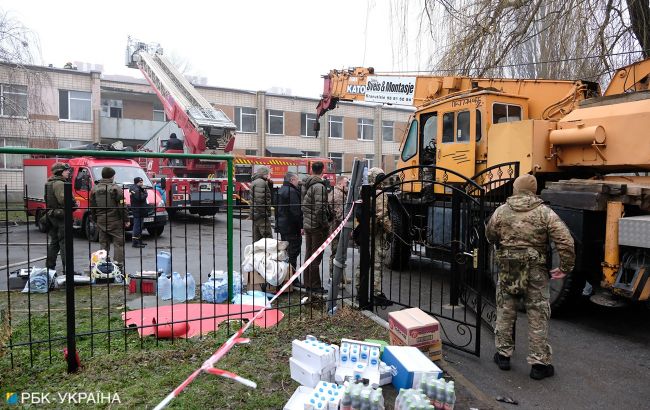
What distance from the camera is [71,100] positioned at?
1075 inches

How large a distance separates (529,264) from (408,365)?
148cm

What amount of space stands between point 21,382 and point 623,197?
592 cm

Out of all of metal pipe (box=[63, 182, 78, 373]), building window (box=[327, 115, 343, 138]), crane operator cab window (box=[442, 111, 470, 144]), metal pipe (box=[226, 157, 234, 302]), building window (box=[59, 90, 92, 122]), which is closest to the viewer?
metal pipe (box=[63, 182, 78, 373])

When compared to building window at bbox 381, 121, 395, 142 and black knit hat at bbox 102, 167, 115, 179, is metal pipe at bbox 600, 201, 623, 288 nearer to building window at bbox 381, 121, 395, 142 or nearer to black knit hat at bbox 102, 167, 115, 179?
black knit hat at bbox 102, 167, 115, 179

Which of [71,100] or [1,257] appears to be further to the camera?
[71,100]

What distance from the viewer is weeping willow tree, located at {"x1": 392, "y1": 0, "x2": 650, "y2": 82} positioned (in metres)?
8.01

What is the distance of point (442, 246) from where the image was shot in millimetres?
6031

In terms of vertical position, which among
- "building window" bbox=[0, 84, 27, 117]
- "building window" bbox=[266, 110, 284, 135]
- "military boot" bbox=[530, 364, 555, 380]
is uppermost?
"building window" bbox=[266, 110, 284, 135]

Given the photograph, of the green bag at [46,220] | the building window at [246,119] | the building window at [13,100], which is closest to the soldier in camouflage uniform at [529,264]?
the green bag at [46,220]

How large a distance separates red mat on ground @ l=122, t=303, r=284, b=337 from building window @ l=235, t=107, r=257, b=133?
90.1 feet

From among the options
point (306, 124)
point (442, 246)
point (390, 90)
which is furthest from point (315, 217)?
point (306, 124)

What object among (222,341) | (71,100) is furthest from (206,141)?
(71,100)

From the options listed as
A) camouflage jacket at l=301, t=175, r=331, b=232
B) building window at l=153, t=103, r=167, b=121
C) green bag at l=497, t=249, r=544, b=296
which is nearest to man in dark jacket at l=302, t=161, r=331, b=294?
camouflage jacket at l=301, t=175, r=331, b=232

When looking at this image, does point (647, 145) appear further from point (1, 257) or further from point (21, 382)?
point (1, 257)
